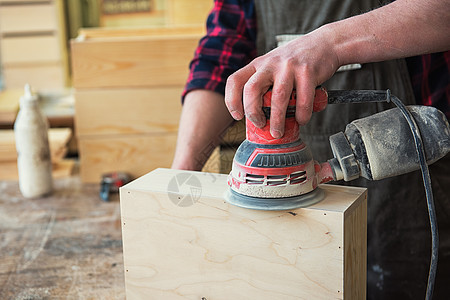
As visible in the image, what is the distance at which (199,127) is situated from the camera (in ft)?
4.32

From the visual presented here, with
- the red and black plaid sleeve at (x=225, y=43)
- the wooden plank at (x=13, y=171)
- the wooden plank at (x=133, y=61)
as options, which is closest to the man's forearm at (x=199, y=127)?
the red and black plaid sleeve at (x=225, y=43)

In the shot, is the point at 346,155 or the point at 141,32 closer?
the point at 346,155

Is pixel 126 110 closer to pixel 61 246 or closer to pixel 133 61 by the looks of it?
pixel 133 61

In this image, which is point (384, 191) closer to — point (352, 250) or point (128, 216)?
point (352, 250)

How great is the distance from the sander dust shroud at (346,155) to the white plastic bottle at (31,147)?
1.14 meters

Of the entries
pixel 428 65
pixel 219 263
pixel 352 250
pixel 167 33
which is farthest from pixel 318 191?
pixel 167 33

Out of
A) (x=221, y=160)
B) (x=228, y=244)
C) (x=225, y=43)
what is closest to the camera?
(x=228, y=244)

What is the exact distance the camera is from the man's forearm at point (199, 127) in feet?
4.33

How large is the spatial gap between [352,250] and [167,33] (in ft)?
5.43

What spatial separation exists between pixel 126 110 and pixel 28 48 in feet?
7.99

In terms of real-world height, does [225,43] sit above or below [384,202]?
above

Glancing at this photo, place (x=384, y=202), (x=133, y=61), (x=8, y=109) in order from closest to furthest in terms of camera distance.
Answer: (x=384, y=202), (x=133, y=61), (x=8, y=109)

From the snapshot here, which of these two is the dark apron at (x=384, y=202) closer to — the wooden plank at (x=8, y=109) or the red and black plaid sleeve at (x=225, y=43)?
the red and black plaid sleeve at (x=225, y=43)

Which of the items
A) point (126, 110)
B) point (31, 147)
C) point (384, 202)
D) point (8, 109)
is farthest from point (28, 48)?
point (384, 202)
